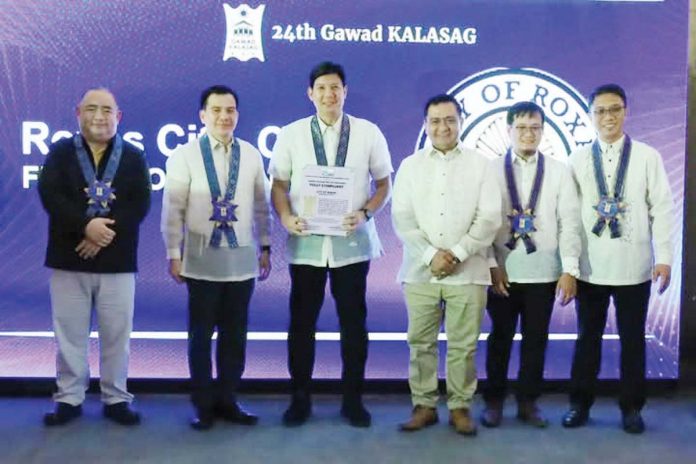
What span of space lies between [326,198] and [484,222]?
724mm

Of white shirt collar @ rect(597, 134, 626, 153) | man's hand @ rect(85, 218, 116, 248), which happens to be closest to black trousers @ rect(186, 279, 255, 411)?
man's hand @ rect(85, 218, 116, 248)

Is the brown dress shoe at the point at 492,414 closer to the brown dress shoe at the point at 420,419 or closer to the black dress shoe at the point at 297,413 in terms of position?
the brown dress shoe at the point at 420,419

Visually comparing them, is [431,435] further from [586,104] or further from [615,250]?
[586,104]

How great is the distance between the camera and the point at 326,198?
147 inches

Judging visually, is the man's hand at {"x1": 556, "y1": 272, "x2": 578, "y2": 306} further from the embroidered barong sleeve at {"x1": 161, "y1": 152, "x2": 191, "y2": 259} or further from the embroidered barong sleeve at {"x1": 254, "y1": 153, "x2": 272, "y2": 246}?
the embroidered barong sleeve at {"x1": 161, "y1": 152, "x2": 191, "y2": 259}

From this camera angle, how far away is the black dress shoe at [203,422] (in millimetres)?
3740

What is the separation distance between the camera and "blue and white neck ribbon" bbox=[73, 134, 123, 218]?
147 inches

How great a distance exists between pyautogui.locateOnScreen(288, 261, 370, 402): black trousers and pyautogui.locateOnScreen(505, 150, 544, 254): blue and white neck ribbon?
71cm

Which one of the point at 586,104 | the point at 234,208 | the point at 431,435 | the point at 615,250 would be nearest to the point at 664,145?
the point at 586,104

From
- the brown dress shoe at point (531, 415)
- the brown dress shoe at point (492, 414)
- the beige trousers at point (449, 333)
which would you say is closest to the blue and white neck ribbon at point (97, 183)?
the beige trousers at point (449, 333)

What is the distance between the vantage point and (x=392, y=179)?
439 centimetres

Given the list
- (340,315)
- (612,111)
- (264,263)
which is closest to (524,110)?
A: (612,111)

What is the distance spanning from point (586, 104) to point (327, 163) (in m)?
1.54

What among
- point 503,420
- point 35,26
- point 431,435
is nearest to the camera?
point 431,435
